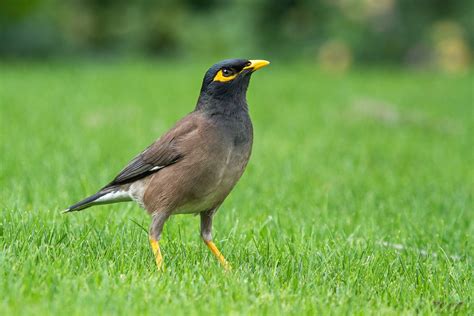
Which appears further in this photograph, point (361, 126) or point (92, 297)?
point (361, 126)

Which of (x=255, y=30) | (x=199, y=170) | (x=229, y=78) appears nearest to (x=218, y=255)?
(x=199, y=170)

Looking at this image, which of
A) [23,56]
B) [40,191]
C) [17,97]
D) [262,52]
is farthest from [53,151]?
[262,52]

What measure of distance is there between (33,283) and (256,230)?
2.01m

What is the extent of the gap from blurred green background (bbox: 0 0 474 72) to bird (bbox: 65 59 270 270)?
51.9 ft

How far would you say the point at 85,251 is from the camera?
4695 mm

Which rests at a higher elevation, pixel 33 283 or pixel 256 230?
pixel 33 283

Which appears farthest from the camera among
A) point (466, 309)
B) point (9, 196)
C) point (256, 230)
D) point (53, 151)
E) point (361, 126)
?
point (361, 126)

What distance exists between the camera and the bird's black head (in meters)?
4.90

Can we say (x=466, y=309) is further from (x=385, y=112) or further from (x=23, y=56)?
(x=23, y=56)

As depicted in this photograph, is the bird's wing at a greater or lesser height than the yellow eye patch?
lesser

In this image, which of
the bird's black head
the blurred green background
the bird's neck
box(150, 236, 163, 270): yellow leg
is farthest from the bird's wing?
the blurred green background

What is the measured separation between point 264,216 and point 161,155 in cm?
142

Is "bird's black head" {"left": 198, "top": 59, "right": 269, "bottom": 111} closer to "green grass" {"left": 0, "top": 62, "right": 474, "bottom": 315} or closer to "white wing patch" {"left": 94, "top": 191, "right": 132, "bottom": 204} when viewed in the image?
"white wing patch" {"left": 94, "top": 191, "right": 132, "bottom": 204}

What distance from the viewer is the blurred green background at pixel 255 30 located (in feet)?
71.5
